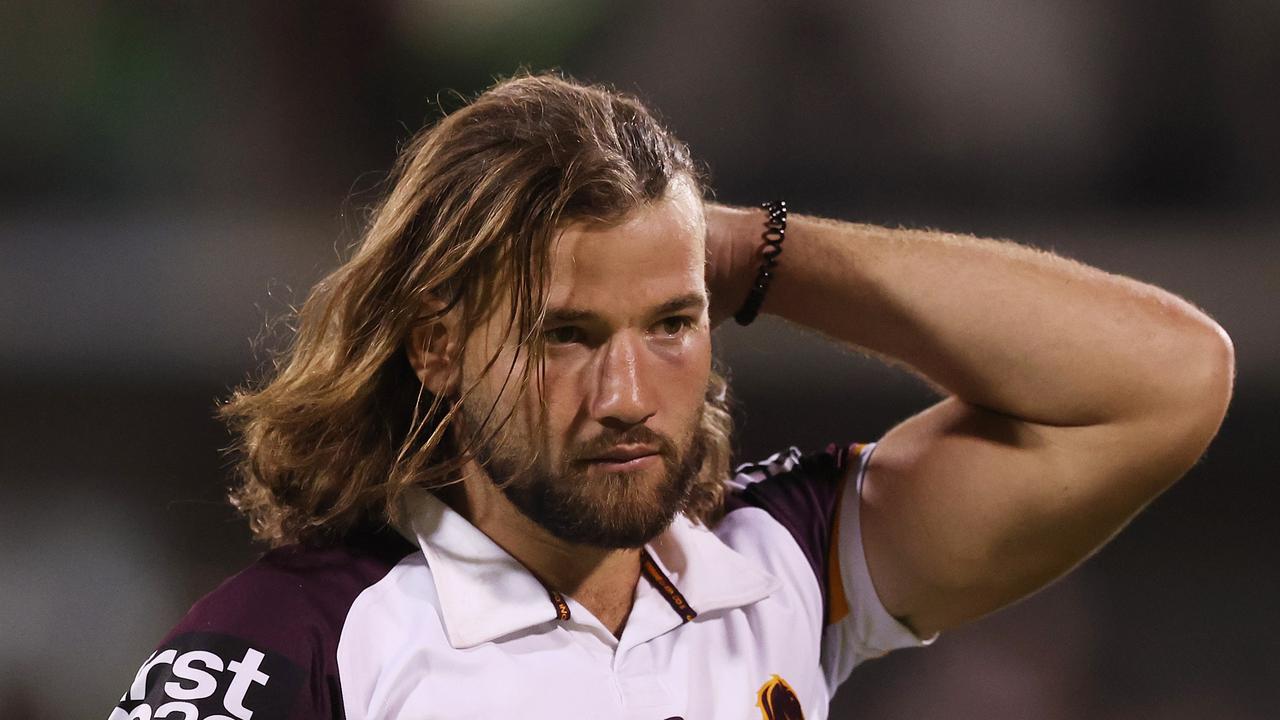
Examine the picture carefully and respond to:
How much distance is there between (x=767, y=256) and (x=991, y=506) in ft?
1.57

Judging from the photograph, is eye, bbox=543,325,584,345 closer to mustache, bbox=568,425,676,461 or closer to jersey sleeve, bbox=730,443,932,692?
mustache, bbox=568,425,676,461

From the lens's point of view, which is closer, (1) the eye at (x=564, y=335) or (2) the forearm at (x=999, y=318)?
(1) the eye at (x=564, y=335)

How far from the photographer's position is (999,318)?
6.03ft

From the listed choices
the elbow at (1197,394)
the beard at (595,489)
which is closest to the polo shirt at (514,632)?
the beard at (595,489)

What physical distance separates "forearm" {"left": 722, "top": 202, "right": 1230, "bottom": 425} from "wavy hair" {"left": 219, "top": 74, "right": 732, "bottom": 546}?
0.24 metres

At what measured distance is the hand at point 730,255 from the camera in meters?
1.89

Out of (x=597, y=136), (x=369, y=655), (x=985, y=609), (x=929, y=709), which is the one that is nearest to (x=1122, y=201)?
(x=929, y=709)

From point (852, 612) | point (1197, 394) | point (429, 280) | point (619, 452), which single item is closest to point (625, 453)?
point (619, 452)

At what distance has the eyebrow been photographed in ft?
5.19

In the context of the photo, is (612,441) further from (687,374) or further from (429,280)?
(429,280)

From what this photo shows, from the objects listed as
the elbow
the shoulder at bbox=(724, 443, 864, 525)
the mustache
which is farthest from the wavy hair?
the elbow

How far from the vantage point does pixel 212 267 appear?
3.90 meters

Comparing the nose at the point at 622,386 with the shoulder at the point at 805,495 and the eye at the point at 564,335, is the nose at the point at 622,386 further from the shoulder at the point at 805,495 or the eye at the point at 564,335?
the shoulder at the point at 805,495

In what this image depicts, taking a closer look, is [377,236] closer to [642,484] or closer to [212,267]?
[642,484]
